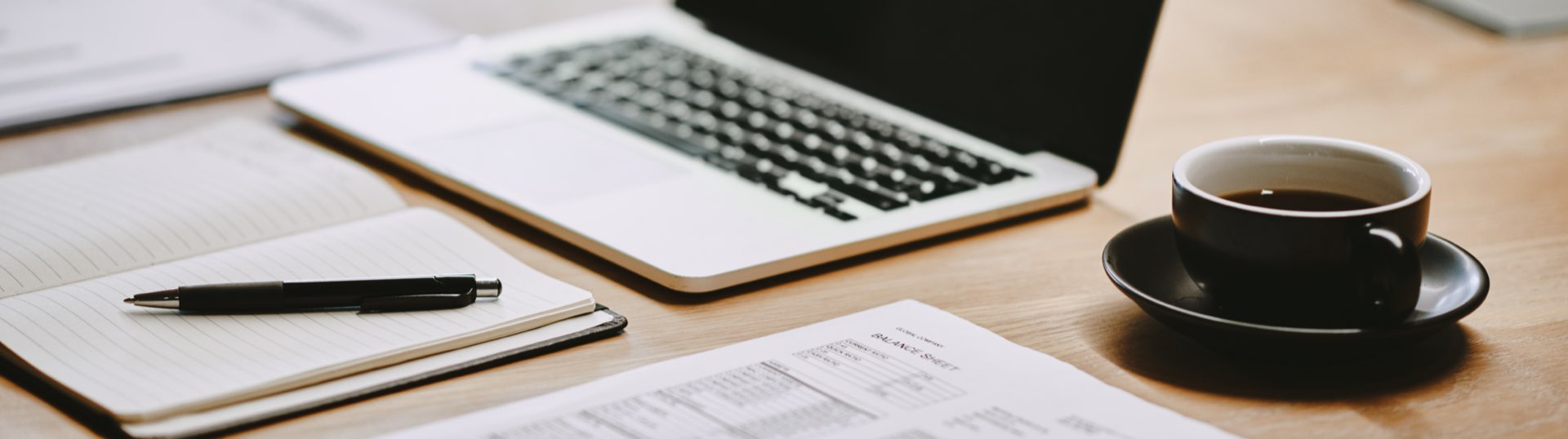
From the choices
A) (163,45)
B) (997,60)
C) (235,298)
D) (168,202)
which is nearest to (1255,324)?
(997,60)

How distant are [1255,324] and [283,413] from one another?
40 centimetres

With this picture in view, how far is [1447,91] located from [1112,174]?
42 cm

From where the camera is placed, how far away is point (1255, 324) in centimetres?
59

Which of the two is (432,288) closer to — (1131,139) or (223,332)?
(223,332)

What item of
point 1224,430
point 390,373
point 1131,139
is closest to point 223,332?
point 390,373

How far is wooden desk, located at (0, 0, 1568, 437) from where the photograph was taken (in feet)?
1.90

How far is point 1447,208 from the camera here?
0.84m

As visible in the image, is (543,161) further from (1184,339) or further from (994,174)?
(1184,339)

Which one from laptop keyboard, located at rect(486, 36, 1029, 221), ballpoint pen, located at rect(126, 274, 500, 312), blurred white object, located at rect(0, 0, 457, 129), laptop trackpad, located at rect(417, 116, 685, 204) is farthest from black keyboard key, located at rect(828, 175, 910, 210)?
blurred white object, located at rect(0, 0, 457, 129)

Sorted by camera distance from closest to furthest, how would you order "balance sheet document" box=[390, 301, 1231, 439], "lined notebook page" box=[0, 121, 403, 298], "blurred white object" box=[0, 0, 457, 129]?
"balance sheet document" box=[390, 301, 1231, 439]
"lined notebook page" box=[0, 121, 403, 298]
"blurred white object" box=[0, 0, 457, 129]

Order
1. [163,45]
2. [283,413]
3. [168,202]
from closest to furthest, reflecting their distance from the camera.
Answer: [283,413]
[168,202]
[163,45]

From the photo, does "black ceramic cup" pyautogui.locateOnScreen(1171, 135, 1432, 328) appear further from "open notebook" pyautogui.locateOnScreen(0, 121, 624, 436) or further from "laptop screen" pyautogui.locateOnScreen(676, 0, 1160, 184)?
"open notebook" pyautogui.locateOnScreen(0, 121, 624, 436)

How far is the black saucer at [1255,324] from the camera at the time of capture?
0.57 m

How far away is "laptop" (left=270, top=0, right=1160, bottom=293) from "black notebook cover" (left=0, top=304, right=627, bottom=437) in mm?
69
